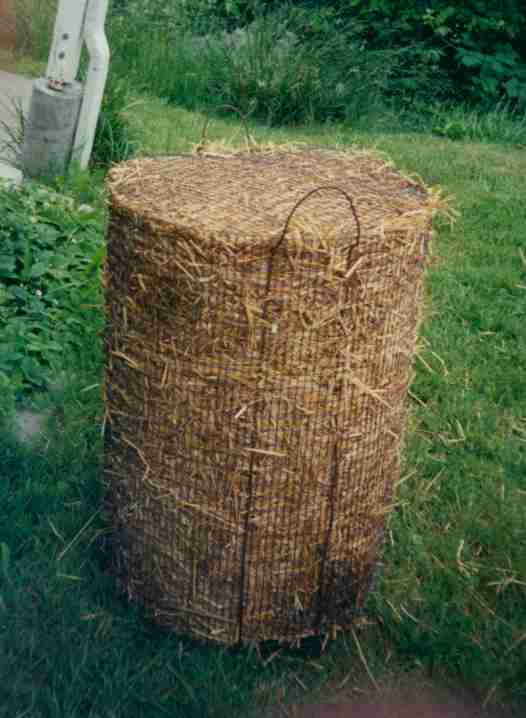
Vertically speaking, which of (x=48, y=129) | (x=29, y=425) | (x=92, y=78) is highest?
(x=92, y=78)

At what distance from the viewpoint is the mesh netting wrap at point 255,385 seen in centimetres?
245

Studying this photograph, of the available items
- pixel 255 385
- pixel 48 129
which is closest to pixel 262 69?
pixel 48 129

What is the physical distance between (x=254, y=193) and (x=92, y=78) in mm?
3442

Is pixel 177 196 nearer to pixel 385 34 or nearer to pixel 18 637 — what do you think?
pixel 18 637

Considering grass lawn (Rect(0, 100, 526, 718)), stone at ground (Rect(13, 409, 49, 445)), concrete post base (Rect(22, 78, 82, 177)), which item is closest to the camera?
grass lawn (Rect(0, 100, 526, 718))

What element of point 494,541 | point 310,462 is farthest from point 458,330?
point 310,462

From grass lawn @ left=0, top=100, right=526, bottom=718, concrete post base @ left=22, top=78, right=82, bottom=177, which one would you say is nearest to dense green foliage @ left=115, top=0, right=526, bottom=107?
concrete post base @ left=22, top=78, right=82, bottom=177

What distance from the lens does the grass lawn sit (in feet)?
8.75

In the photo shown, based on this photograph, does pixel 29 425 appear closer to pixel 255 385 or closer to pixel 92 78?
pixel 255 385

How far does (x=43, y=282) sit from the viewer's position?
177 inches

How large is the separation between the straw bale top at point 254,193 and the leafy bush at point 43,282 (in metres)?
1.15

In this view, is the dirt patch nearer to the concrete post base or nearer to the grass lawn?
the grass lawn

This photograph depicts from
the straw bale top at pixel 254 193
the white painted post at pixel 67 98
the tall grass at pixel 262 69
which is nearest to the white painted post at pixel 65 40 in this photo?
the white painted post at pixel 67 98

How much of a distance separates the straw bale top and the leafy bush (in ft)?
3.77
